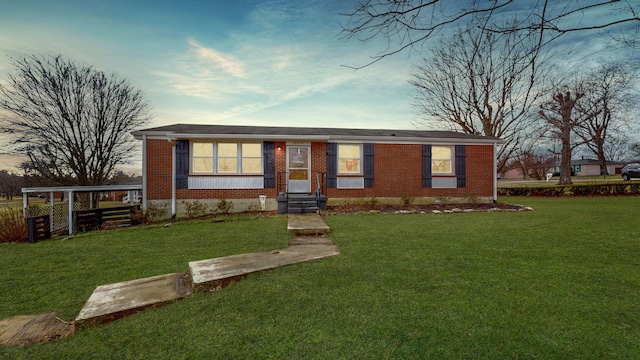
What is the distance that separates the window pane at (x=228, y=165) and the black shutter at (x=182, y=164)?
120 cm

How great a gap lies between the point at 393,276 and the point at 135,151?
18343 millimetres

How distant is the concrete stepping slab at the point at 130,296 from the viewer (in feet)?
8.88

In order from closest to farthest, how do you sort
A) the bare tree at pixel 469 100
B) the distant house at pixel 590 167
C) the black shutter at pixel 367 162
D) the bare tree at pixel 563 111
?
the black shutter at pixel 367 162, the bare tree at pixel 469 100, the bare tree at pixel 563 111, the distant house at pixel 590 167

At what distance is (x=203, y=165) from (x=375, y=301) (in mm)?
9938

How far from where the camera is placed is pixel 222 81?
1211 cm

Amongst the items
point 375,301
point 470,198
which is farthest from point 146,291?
point 470,198

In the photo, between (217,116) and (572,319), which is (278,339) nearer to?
(572,319)

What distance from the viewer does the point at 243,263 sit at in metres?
4.14

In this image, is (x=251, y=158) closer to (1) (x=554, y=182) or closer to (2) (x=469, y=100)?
(2) (x=469, y=100)

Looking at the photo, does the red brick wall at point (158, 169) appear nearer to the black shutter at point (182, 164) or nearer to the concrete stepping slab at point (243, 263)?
the black shutter at point (182, 164)

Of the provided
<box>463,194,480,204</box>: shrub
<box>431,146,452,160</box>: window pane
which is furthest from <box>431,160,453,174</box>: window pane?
<box>463,194,480,204</box>: shrub

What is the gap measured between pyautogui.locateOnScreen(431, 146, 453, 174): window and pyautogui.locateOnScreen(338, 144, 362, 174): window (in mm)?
3532

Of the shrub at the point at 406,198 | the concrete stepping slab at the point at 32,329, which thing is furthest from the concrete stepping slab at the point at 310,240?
the shrub at the point at 406,198

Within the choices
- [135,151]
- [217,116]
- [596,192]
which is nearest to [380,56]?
[217,116]
